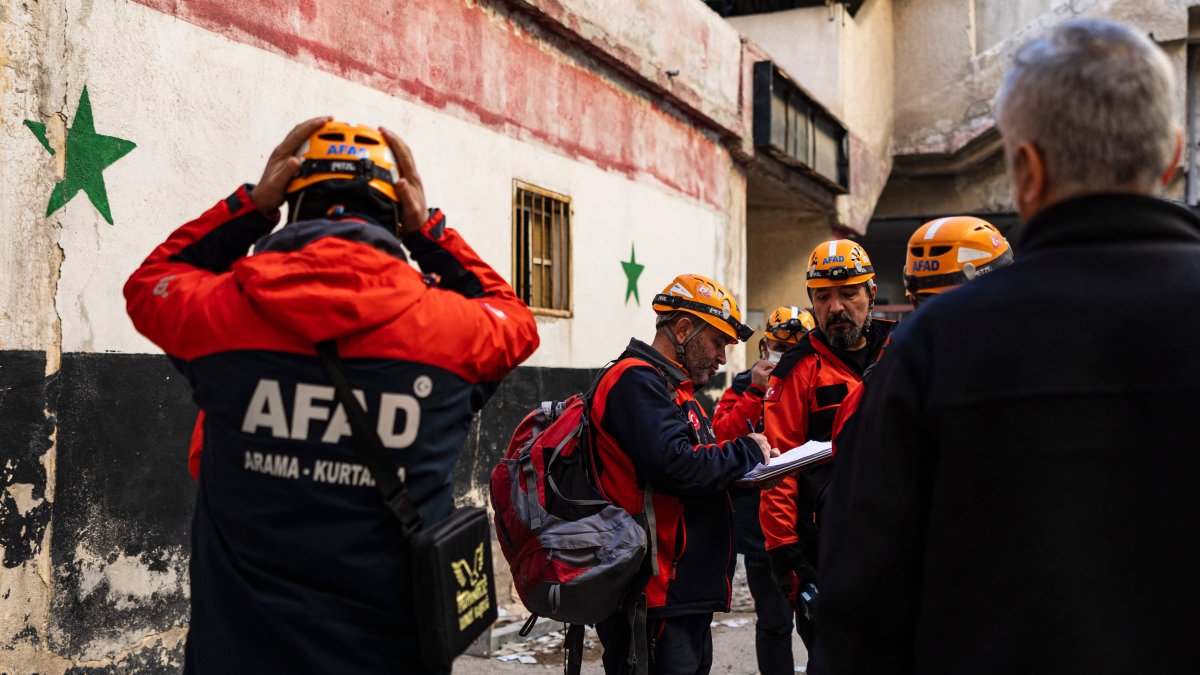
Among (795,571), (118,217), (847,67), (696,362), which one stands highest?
(847,67)

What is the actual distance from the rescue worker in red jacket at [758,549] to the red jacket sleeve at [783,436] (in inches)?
4.5

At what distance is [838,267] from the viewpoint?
14.2 feet

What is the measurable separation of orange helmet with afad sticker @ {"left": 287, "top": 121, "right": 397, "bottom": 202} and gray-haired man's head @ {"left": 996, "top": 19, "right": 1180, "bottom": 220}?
50.8 inches

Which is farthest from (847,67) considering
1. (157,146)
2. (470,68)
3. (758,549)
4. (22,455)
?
(22,455)

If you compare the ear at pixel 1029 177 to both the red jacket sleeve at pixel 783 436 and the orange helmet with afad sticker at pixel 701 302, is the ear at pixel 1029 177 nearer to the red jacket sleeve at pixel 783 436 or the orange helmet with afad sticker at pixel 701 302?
the orange helmet with afad sticker at pixel 701 302

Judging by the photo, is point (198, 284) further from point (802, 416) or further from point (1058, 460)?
point (802, 416)

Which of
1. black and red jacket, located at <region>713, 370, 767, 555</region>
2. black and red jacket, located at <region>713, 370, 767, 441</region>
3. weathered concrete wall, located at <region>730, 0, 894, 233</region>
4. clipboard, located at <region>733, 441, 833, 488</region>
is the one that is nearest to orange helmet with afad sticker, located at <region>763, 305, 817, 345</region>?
black and red jacket, located at <region>713, 370, 767, 555</region>

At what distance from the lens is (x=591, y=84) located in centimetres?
873

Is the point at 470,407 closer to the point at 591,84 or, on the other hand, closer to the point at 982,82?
the point at 591,84

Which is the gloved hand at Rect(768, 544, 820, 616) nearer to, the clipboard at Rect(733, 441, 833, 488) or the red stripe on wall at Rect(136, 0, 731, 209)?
the clipboard at Rect(733, 441, 833, 488)

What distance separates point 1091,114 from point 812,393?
2.72 m

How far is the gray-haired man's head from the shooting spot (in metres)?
1.52

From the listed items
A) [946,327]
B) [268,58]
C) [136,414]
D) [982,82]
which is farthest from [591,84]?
[982,82]

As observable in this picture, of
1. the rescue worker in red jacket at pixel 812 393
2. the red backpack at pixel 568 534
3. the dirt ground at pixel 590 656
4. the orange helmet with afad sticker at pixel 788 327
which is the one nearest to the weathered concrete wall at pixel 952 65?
the orange helmet with afad sticker at pixel 788 327
